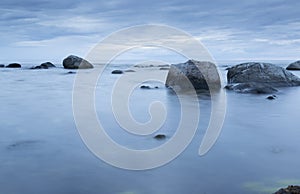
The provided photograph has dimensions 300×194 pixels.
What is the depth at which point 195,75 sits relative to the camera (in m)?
15.3

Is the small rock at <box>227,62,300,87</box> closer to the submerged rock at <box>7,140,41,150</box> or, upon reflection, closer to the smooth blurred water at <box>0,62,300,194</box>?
the smooth blurred water at <box>0,62,300,194</box>

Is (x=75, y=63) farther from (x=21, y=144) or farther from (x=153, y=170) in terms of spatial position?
(x=153, y=170)

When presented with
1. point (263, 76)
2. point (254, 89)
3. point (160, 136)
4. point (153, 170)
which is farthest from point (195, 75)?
point (153, 170)

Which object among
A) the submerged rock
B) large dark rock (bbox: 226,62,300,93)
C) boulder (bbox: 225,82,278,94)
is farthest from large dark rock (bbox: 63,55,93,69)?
the submerged rock

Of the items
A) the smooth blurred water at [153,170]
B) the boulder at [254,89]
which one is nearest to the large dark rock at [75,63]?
the boulder at [254,89]

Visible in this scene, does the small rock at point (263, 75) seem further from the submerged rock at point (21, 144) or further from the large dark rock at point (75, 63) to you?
the large dark rock at point (75, 63)

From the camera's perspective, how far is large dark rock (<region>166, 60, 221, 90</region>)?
15273mm

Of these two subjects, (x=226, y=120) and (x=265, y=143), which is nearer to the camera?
(x=265, y=143)

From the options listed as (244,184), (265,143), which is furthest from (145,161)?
(265,143)

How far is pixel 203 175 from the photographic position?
15.3 feet

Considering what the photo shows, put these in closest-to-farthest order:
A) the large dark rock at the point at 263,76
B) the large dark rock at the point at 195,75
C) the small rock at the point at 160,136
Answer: the small rock at the point at 160,136 < the large dark rock at the point at 195,75 < the large dark rock at the point at 263,76

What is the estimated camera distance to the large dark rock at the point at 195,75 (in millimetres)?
15273

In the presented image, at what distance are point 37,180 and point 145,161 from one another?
1.56 m

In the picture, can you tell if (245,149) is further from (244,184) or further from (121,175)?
(121,175)
